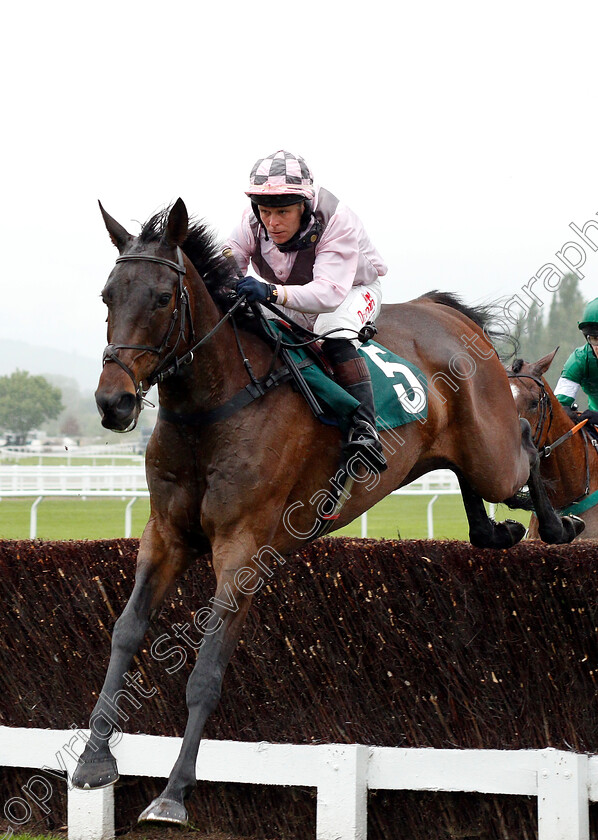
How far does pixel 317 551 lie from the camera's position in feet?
14.1

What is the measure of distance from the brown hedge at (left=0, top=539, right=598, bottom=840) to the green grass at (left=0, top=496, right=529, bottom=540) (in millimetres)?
8316

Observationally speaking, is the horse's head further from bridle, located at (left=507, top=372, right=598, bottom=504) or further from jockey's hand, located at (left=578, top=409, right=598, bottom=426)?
jockey's hand, located at (left=578, top=409, right=598, bottom=426)

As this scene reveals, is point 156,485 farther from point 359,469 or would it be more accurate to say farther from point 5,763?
point 5,763

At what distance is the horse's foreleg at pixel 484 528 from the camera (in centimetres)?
469

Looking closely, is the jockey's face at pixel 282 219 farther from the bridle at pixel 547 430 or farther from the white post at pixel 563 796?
the bridle at pixel 547 430

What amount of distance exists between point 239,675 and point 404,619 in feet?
2.39

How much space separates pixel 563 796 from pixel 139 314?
2.23 m

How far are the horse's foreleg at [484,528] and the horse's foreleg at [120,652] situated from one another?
1677 millimetres

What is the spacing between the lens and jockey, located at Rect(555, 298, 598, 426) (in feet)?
20.1

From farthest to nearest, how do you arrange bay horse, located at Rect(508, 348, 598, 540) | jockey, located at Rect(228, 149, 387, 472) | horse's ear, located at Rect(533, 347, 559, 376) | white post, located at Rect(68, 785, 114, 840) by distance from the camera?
horse's ear, located at Rect(533, 347, 559, 376)
bay horse, located at Rect(508, 348, 598, 540)
white post, located at Rect(68, 785, 114, 840)
jockey, located at Rect(228, 149, 387, 472)

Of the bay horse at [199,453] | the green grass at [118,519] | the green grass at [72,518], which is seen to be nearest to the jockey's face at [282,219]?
the bay horse at [199,453]

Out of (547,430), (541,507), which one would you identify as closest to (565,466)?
(547,430)

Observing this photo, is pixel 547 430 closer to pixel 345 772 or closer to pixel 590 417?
pixel 590 417

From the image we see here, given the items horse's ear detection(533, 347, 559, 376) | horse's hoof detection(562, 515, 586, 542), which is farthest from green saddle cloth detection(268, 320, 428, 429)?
horse's ear detection(533, 347, 559, 376)
